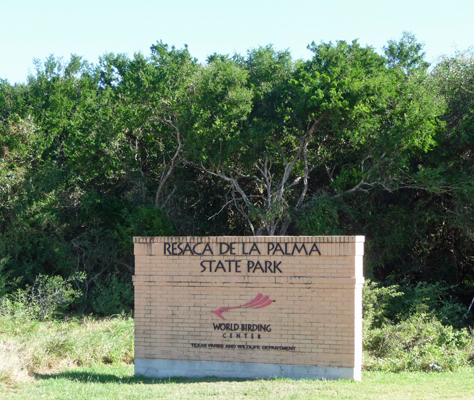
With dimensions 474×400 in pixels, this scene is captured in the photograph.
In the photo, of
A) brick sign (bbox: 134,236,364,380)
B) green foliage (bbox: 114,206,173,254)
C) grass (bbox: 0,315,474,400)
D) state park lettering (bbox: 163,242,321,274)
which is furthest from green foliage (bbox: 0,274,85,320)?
state park lettering (bbox: 163,242,321,274)

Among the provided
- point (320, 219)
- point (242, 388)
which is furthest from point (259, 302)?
point (320, 219)

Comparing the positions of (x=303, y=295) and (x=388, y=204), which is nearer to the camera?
(x=303, y=295)

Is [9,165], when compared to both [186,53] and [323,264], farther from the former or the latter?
[323,264]

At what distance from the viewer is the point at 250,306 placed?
37.2 ft

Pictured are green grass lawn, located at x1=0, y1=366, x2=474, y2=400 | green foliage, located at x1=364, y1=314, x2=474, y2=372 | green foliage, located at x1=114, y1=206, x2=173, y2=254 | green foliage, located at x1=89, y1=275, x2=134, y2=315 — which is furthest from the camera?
green foliage, located at x1=89, y1=275, x2=134, y2=315

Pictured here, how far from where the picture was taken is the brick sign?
10875mm

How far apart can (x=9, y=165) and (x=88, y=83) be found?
8223 mm

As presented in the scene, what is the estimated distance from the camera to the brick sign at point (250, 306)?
1088cm

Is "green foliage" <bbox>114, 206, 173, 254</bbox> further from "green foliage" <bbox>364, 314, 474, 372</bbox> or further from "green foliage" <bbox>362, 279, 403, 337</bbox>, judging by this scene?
"green foliage" <bbox>364, 314, 474, 372</bbox>

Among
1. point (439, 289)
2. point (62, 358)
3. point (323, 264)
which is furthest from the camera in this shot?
point (439, 289)

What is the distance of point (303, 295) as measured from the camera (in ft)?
36.4

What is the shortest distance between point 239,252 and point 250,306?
3.61 ft

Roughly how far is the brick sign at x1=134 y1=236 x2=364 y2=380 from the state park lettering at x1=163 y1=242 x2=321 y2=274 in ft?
0.07

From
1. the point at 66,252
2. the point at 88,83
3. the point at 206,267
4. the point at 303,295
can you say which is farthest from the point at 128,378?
the point at 88,83
